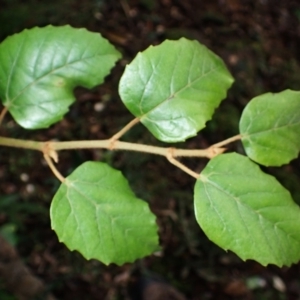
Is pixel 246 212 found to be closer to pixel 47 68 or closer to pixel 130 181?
pixel 47 68

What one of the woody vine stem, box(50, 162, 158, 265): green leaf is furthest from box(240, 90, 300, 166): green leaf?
box(50, 162, 158, 265): green leaf

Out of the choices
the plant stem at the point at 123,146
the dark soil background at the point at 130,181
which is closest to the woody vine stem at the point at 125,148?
the plant stem at the point at 123,146

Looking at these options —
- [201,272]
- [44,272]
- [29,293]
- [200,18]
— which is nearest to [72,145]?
[29,293]

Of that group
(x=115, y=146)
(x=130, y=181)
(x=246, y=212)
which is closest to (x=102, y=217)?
(x=115, y=146)

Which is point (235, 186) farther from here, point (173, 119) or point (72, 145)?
point (72, 145)

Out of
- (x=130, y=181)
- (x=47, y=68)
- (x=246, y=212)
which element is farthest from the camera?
(x=130, y=181)

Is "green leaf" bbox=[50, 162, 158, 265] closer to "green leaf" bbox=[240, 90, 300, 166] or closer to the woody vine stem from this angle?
the woody vine stem

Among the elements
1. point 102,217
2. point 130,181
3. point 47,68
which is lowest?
point 130,181
